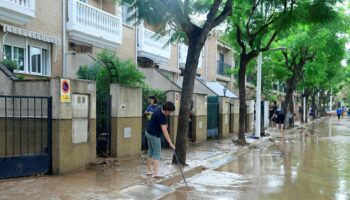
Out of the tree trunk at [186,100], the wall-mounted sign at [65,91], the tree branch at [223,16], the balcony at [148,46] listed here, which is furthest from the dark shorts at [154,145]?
the balcony at [148,46]

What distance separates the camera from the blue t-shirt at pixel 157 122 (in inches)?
400

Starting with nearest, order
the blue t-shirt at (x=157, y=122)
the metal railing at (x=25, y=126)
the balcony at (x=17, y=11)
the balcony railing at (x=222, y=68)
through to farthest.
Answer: the blue t-shirt at (x=157, y=122), the metal railing at (x=25, y=126), the balcony at (x=17, y=11), the balcony railing at (x=222, y=68)

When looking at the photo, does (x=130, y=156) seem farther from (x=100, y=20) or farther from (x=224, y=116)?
(x=224, y=116)

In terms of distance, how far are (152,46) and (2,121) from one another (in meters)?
14.0

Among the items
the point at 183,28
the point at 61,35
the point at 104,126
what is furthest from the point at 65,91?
the point at 61,35

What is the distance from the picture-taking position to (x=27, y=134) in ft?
35.2

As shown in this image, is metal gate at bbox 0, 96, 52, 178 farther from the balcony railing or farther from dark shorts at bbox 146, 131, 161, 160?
the balcony railing

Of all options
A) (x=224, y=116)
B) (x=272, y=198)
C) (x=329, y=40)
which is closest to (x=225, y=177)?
(x=272, y=198)

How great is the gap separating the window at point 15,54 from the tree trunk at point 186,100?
6209 millimetres

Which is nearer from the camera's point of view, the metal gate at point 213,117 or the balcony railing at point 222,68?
the metal gate at point 213,117

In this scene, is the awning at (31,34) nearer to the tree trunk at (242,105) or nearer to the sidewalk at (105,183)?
the sidewalk at (105,183)

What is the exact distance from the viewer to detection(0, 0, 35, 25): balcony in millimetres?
14047

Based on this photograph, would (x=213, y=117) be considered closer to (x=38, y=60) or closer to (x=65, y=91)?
(x=38, y=60)

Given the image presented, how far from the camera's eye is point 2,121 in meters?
10.7
